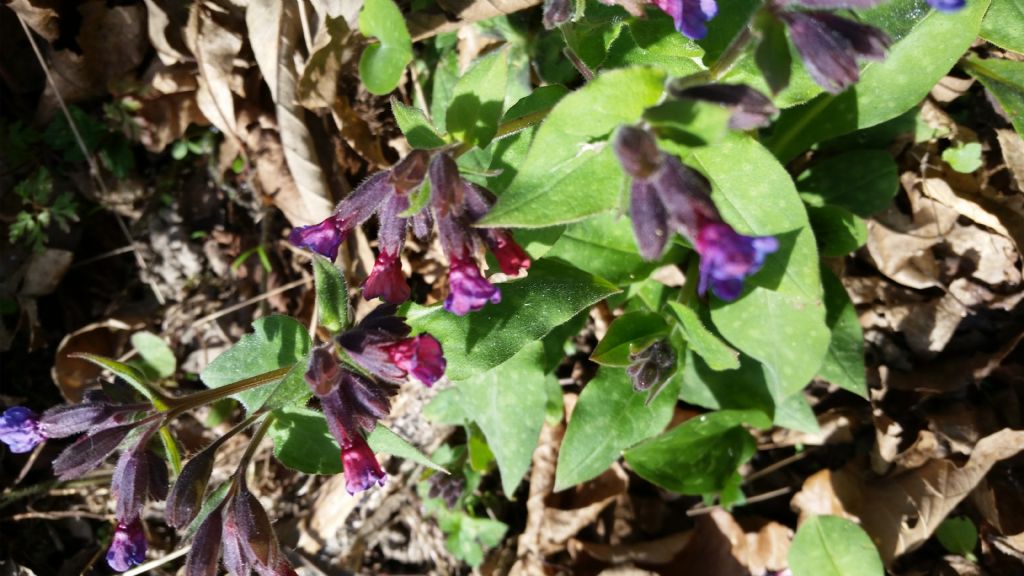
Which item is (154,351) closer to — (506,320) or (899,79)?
(506,320)

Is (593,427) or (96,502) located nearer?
(593,427)

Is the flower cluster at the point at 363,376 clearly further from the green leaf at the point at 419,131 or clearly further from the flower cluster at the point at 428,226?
the green leaf at the point at 419,131

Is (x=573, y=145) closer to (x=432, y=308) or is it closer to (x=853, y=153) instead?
(x=432, y=308)

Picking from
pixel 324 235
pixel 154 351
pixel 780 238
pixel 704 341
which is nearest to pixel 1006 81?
pixel 780 238

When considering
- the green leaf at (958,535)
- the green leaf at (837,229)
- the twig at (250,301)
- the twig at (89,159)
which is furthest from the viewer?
the twig at (250,301)

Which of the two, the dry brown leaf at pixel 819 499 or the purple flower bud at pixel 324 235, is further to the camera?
the dry brown leaf at pixel 819 499

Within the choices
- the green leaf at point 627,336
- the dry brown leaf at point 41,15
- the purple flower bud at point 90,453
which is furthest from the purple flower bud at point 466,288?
the dry brown leaf at point 41,15

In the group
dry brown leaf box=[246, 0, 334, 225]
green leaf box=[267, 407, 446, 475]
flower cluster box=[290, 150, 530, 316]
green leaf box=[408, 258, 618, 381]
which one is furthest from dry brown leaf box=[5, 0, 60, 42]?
green leaf box=[408, 258, 618, 381]

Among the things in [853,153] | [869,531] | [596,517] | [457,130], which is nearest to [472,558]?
[596,517]
